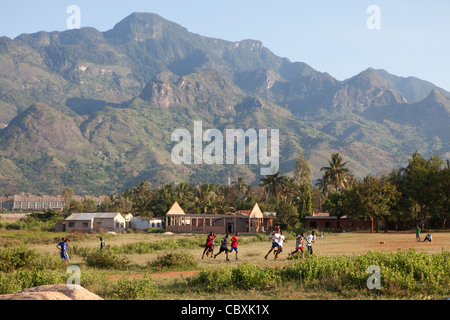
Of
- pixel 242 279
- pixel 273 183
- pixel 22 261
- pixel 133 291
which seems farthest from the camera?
pixel 273 183

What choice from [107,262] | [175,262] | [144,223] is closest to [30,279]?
[107,262]

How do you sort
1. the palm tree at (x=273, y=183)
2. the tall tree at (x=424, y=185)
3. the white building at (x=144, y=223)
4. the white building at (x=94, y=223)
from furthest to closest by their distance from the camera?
the palm tree at (x=273, y=183) < the white building at (x=144, y=223) < the white building at (x=94, y=223) < the tall tree at (x=424, y=185)

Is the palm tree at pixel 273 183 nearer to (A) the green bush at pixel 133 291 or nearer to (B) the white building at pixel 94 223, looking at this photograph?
(B) the white building at pixel 94 223

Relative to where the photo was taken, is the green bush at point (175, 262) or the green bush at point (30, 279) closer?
the green bush at point (30, 279)

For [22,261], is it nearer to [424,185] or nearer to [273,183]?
[424,185]

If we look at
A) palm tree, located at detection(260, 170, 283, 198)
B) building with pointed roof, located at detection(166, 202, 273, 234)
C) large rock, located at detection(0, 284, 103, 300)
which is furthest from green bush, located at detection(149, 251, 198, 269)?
palm tree, located at detection(260, 170, 283, 198)

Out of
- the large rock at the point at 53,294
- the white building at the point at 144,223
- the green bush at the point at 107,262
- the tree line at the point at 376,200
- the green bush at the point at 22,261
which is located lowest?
the white building at the point at 144,223

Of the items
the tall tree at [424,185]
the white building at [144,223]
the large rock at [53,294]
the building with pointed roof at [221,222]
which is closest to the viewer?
the large rock at [53,294]

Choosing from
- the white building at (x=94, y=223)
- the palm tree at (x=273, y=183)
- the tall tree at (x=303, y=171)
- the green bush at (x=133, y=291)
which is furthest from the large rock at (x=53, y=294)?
the tall tree at (x=303, y=171)

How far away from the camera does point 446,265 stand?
15.6 m

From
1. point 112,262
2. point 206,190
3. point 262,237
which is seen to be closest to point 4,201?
point 206,190

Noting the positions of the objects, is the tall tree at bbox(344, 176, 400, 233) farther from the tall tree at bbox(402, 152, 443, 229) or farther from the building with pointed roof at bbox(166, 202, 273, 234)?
the building with pointed roof at bbox(166, 202, 273, 234)
